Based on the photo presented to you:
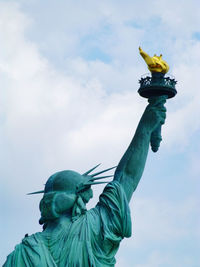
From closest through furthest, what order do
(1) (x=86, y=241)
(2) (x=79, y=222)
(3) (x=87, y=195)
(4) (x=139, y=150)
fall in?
(1) (x=86, y=241)
(2) (x=79, y=222)
(3) (x=87, y=195)
(4) (x=139, y=150)

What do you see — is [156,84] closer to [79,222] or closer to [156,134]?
[156,134]

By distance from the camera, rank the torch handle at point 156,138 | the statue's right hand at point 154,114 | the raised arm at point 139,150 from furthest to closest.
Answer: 1. the torch handle at point 156,138
2. the statue's right hand at point 154,114
3. the raised arm at point 139,150

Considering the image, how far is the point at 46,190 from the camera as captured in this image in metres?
13.1

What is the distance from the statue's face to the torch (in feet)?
5.01

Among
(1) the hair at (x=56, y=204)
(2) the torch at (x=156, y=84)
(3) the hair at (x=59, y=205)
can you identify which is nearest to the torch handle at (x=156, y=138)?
(2) the torch at (x=156, y=84)

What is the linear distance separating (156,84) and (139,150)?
1.17 m

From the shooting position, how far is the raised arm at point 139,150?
13367 millimetres

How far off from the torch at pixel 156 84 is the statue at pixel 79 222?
615 millimetres

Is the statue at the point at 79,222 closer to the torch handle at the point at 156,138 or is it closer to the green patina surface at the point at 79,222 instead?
the green patina surface at the point at 79,222

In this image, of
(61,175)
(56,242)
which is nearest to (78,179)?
(61,175)

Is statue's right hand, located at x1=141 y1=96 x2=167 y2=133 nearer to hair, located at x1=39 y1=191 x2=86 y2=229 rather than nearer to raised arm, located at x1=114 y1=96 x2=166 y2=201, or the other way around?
raised arm, located at x1=114 y1=96 x2=166 y2=201

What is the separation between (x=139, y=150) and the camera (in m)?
13.5

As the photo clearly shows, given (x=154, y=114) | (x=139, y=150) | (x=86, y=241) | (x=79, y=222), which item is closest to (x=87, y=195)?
(x=79, y=222)

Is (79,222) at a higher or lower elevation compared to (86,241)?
higher
